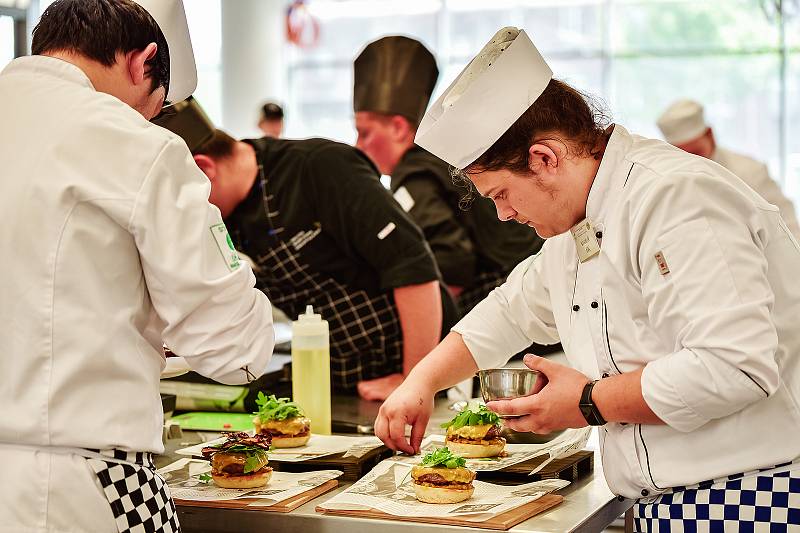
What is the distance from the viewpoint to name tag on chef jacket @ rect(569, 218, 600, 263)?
70.5 inches

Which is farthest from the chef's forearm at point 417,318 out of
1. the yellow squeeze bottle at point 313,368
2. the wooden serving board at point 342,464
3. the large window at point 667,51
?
the large window at point 667,51

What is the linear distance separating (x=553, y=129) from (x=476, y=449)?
2.21 ft

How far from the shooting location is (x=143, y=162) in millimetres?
1488

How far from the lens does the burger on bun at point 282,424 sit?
85.2 inches

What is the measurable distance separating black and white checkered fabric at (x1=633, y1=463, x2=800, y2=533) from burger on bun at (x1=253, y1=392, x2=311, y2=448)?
2.68ft

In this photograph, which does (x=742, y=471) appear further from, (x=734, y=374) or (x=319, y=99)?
(x=319, y=99)

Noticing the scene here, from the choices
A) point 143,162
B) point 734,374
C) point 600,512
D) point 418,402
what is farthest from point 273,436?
point 734,374

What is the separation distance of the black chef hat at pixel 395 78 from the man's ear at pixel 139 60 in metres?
2.12

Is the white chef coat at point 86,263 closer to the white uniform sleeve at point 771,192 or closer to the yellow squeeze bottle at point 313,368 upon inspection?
the yellow squeeze bottle at point 313,368

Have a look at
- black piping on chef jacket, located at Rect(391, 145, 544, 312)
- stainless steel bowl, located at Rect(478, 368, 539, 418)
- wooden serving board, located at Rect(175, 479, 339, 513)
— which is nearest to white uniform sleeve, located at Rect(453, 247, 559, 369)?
stainless steel bowl, located at Rect(478, 368, 539, 418)

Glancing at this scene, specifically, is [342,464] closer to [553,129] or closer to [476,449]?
[476,449]

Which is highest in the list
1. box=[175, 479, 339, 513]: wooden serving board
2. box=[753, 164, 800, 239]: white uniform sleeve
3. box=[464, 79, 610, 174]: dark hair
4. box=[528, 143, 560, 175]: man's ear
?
box=[753, 164, 800, 239]: white uniform sleeve

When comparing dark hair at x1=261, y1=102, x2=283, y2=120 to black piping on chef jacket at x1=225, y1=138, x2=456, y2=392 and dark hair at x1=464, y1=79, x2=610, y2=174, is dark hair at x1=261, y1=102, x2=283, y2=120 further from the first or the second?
dark hair at x1=464, y1=79, x2=610, y2=174

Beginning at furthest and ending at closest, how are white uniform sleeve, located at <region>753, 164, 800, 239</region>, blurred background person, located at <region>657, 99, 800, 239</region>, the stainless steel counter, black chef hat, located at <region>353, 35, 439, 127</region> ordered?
blurred background person, located at <region>657, 99, 800, 239</region>
white uniform sleeve, located at <region>753, 164, 800, 239</region>
black chef hat, located at <region>353, 35, 439, 127</region>
the stainless steel counter
